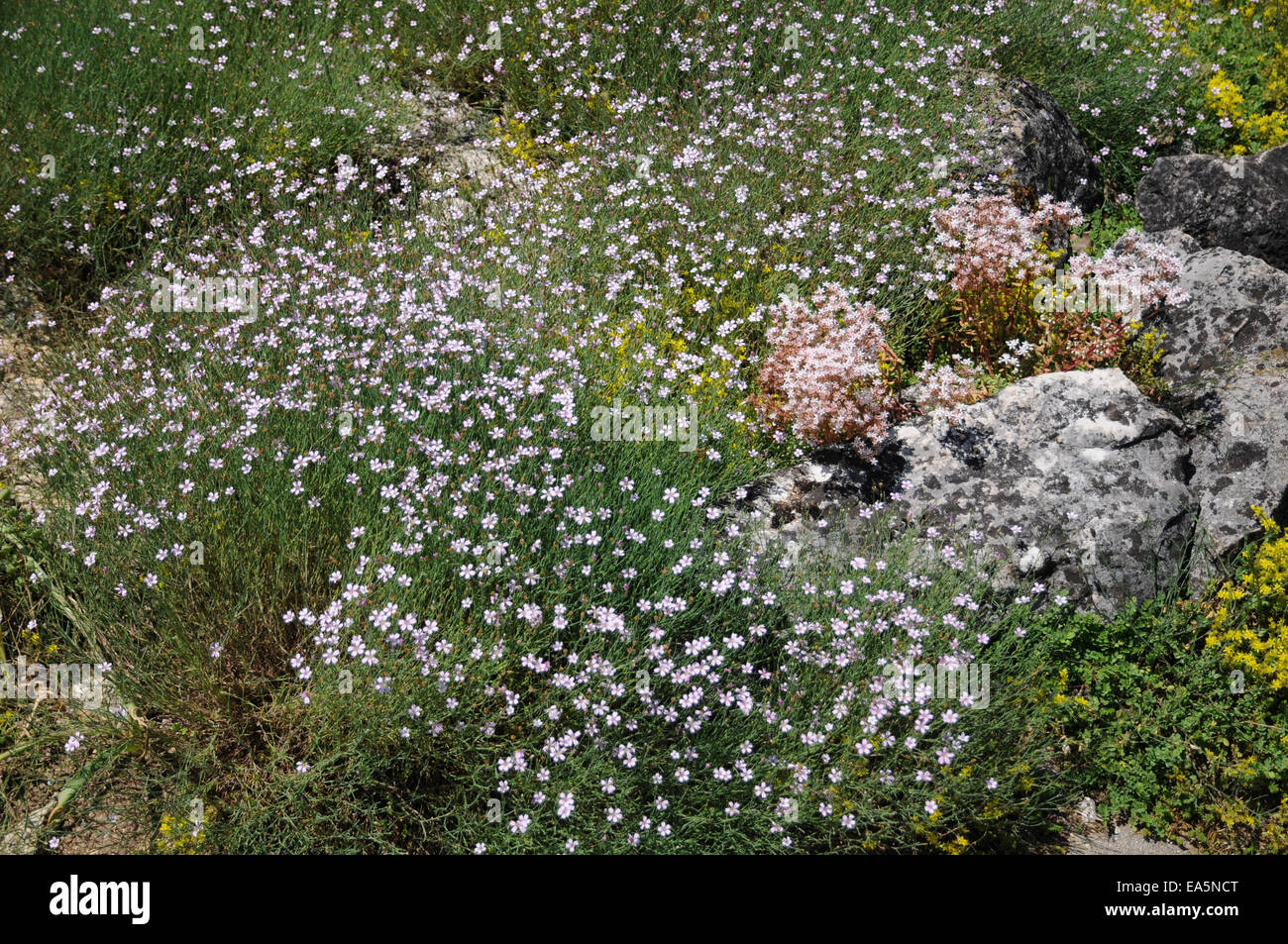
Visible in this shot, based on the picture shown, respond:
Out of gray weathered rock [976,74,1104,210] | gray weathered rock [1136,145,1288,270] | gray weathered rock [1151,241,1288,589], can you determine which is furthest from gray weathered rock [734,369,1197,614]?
gray weathered rock [1136,145,1288,270]

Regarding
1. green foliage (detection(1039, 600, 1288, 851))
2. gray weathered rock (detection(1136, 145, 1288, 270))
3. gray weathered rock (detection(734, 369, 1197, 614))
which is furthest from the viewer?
gray weathered rock (detection(1136, 145, 1288, 270))

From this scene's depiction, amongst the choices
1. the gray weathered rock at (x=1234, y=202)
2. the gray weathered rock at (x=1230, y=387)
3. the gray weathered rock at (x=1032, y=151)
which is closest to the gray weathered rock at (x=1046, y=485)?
the gray weathered rock at (x=1230, y=387)

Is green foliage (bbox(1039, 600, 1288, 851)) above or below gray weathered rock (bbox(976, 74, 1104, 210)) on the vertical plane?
below

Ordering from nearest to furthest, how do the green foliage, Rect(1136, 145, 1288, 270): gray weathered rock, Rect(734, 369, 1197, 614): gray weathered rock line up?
the green foliage < Rect(734, 369, 1197, 614): gray weathered rock < Rect(1136, 145, 1288, 270): gray weathered rock

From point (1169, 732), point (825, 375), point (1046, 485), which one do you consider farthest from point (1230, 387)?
point (825, 375)

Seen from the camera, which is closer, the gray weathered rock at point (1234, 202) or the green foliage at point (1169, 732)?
the green foliage at point (1169, 732)

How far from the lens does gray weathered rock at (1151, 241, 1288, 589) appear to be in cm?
495

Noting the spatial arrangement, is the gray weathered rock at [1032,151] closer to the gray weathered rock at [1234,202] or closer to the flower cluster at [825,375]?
the gray weathered rock at [1234,202]

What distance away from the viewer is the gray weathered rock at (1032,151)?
682 centimetres

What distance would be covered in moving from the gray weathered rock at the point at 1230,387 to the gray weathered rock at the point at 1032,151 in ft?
4.44

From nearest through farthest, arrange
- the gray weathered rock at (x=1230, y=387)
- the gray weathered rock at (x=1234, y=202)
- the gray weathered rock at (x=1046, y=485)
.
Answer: the gray weathered rock at (x=1046, y=485) < the gray weathered rock at (x=1230, y=387) < the gray weathered rock at (x=1234, y=202)

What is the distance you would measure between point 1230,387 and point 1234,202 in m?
2.24

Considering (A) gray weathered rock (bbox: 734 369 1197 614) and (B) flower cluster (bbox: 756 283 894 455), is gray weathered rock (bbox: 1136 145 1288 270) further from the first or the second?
(B) flower cluster (bbox: 756 283 894 455)

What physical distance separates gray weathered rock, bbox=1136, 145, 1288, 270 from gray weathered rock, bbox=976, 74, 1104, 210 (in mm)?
677
